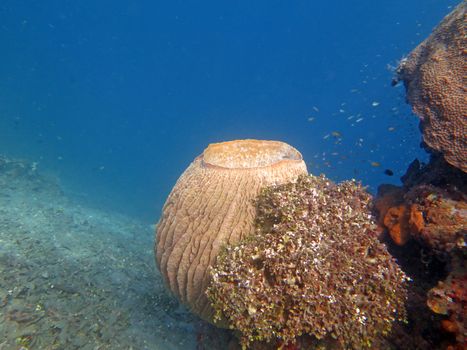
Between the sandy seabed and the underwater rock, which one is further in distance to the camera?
the sandy seabed

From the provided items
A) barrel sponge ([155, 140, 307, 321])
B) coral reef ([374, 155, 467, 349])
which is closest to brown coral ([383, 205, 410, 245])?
coral reef ([374, 155, 467, 349])

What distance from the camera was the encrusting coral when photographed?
2.88 m

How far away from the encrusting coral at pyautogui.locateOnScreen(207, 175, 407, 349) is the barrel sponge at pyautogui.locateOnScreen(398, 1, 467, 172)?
4.91ft

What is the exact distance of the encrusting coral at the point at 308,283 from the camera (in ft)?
9.45

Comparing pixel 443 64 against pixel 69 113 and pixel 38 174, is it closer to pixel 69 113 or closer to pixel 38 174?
pixel 38 174

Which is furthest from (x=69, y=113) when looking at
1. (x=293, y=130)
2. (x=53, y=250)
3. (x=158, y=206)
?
(x=53, y=250)

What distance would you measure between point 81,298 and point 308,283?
4.35 meters

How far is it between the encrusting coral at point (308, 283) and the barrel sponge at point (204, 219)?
1.15 ft

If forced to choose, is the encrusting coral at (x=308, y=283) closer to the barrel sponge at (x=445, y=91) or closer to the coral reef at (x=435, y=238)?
the coral reef at (x=435, y=238)

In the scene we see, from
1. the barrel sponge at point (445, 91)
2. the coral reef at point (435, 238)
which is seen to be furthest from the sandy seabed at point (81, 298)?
the barrel sponge at point (445, 91)

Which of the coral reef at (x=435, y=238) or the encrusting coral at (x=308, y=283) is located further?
the encrusting coral at (x=308, y=283)

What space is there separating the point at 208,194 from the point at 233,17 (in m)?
84.3

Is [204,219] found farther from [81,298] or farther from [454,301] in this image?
[81,298]

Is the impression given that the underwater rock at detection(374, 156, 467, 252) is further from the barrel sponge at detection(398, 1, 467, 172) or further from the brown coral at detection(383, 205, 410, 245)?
the barrel sponge at detection(398, 1, 467, 172)
